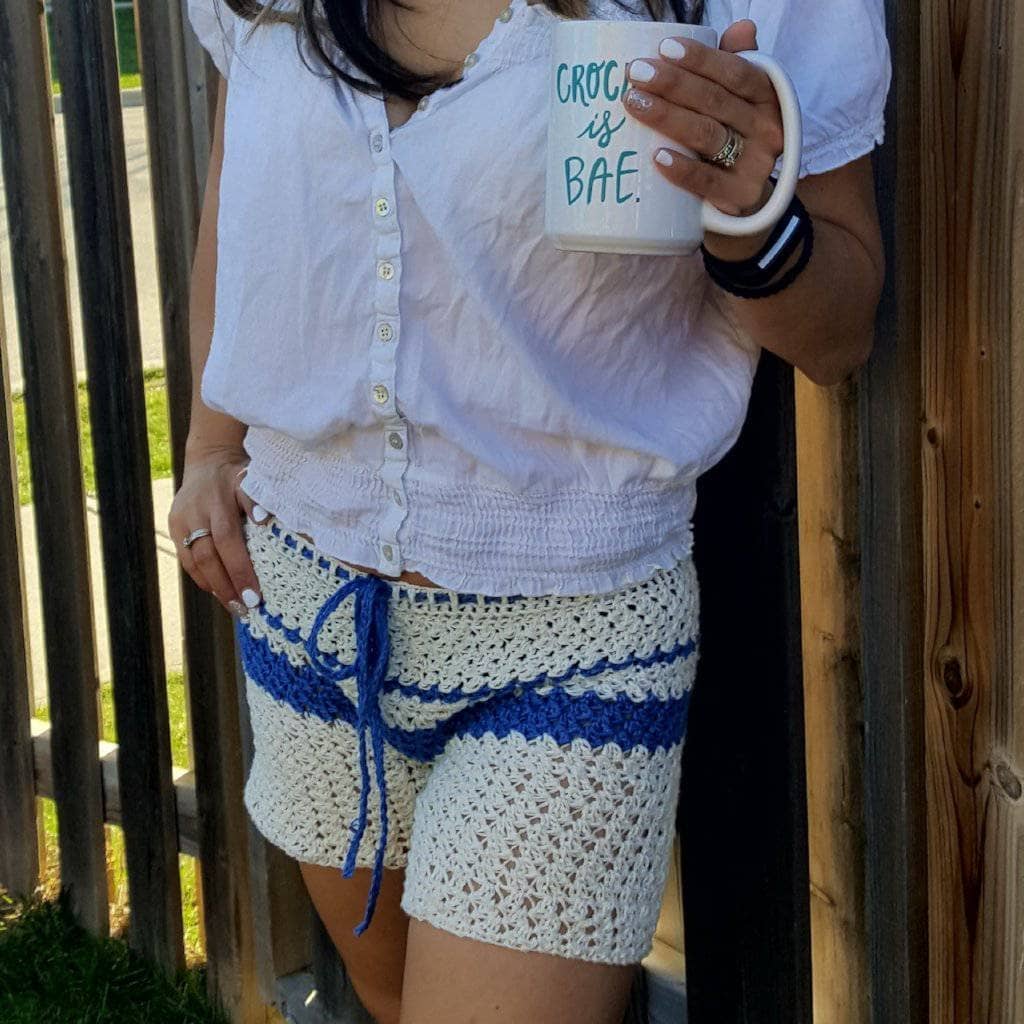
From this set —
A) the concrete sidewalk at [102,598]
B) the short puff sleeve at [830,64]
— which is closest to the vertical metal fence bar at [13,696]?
the concrete sidewalk at [102,598]

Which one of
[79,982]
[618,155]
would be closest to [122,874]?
[79,982]

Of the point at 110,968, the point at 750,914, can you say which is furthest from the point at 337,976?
the point at 750,914

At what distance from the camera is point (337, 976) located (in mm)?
2520

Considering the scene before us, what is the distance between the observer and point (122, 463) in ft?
8.92

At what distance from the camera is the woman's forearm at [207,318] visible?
6.25 ft

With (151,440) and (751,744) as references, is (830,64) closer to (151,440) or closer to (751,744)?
(751,744)

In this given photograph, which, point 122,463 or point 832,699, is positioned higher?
point 122,463

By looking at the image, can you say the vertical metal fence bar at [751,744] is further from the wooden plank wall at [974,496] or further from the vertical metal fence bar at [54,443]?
the vertical metal fence bar at [54,443]

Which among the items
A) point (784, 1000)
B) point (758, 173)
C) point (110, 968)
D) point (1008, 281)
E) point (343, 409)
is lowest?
point (110, 968)

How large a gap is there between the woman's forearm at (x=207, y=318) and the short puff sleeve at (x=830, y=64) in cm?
79

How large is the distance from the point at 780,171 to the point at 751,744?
2.71 feet

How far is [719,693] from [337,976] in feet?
3.41

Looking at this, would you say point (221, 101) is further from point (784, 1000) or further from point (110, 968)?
point (110, 968)

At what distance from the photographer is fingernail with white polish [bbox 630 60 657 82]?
1.12 meters
